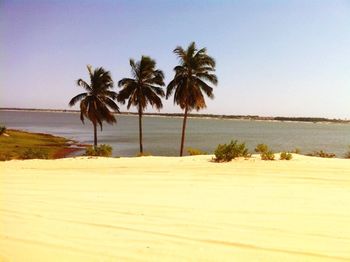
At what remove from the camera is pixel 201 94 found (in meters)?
28.7

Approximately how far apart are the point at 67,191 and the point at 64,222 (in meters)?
2.68

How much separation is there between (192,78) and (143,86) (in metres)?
4.35

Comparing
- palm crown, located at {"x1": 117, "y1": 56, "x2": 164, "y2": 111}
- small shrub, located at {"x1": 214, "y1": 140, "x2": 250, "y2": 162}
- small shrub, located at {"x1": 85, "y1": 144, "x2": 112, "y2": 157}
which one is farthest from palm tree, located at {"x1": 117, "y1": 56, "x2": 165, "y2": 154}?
small shrub, located at {"x1": 214, "y1": 140, "x2": 250, "y2": 162}

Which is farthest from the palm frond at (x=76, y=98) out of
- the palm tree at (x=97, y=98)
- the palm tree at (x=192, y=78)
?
the palm tree at (x=192, y=78)

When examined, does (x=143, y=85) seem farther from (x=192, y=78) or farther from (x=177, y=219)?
(x=177, y=219)

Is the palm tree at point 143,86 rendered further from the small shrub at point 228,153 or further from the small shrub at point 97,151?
the small shrub at point 228,153

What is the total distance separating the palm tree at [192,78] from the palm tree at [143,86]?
71.1 inches

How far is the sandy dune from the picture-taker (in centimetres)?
423

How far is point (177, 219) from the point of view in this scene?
5.57 meters

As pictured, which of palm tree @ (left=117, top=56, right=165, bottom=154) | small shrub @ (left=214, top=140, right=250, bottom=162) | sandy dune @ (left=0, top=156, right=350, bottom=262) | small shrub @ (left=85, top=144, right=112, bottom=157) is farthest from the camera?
palm tree @ (left=117, top=56, right=165, bottom=154)

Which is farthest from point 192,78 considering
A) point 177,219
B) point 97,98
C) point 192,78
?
point 177,219

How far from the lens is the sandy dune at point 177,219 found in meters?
4.23

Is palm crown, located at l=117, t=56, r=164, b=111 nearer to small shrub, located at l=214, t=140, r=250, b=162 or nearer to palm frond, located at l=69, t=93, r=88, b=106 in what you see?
palm frond, located at l=69, t=93, r=88, b=106

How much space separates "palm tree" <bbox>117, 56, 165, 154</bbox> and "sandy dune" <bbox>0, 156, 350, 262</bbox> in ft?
67.3
